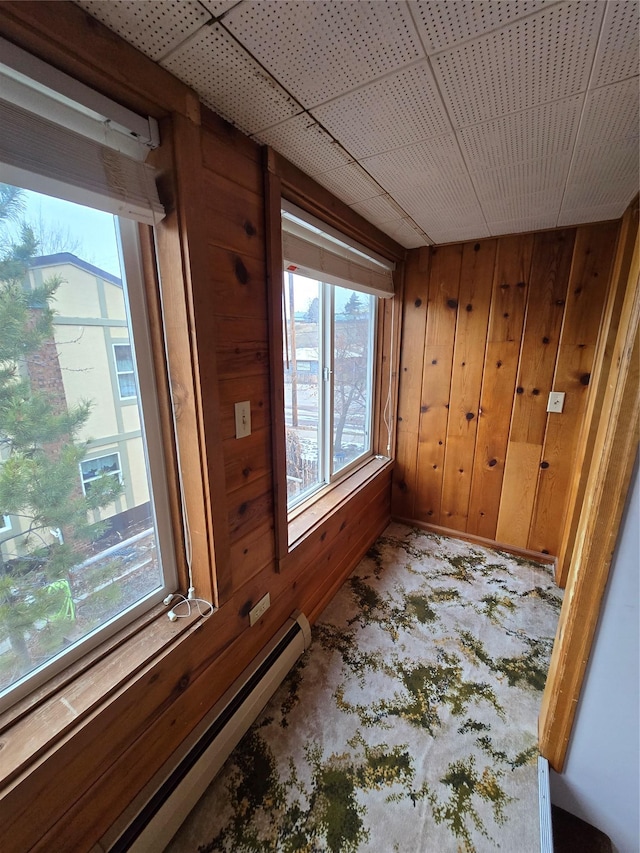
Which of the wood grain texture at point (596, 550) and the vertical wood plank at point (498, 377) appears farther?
the vertical wood plank at point (498, 377)

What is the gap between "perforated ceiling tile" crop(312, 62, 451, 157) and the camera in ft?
2.93

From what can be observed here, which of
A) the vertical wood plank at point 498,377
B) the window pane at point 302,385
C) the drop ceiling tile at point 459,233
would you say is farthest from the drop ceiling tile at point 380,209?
the vertical wood plank at point 498,377

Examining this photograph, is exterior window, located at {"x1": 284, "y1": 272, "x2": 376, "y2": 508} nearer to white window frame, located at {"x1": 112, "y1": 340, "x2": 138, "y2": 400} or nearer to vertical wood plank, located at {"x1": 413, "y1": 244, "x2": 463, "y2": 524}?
vertical wood plank, located at {"x1": 413, "y1": 244, "x2": 463, "y2": 524}

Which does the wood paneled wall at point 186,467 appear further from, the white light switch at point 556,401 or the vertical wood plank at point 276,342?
the white light switch at point 556,401

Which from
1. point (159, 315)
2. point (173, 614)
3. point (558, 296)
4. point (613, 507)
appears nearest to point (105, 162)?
point (159, 315)

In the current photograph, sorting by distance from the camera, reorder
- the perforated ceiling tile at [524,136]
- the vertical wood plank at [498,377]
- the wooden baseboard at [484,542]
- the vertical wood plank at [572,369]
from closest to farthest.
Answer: the perforated ceiling tile at [524,136]
the vertical wood plank at [572,369]
the vertical wood plank at [498,377]
the wooden baseboard at [484,542]

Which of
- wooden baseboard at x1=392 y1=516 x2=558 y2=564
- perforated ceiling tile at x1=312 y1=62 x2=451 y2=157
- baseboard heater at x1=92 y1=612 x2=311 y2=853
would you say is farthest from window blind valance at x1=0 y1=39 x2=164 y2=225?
wooden baseboard at x1=392 y1=516 x2=558 y2=564

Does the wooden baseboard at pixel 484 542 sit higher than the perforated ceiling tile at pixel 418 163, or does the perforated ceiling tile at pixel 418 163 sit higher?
the perforated ceiling tile at pixel 418 163

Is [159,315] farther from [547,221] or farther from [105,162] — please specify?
[547,221]

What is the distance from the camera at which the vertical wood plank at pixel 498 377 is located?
2158mm

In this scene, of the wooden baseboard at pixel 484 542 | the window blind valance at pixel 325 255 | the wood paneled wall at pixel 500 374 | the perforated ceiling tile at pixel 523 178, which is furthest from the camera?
the wooden baseboard at pixel 484 542

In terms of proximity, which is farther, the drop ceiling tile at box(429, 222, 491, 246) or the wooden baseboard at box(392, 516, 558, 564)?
the wooden baseboard at box(392, 516, 558, 564)

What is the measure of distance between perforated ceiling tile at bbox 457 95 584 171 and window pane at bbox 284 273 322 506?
2.84 feet

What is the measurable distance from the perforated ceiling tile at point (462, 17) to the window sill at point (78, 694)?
1.71 m
